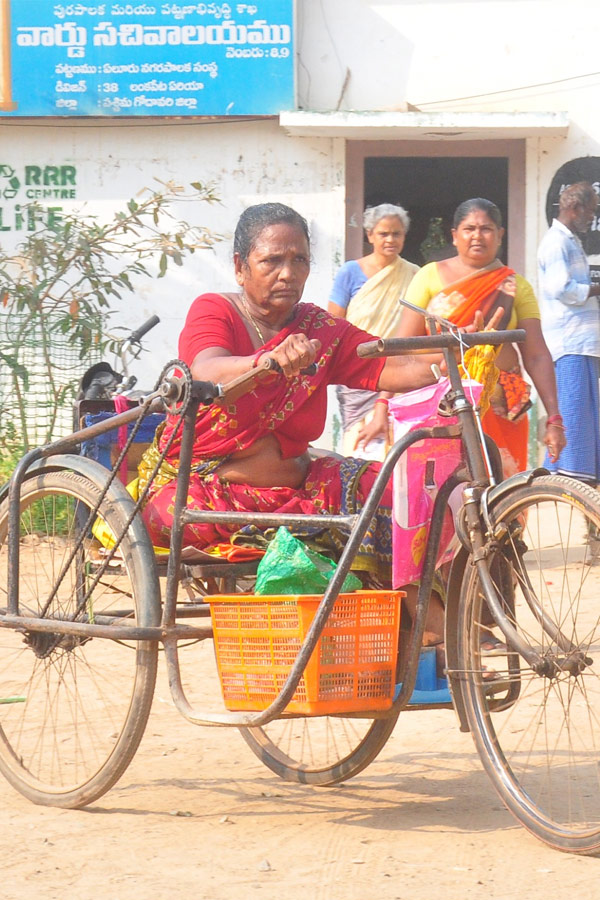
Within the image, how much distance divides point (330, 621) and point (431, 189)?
8.35 m

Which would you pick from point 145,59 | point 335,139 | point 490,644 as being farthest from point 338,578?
point 145,59

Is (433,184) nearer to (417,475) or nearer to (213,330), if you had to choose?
(213,330)

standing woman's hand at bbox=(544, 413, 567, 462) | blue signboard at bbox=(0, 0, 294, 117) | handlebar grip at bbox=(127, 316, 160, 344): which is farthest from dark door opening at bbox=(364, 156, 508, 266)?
handlebar grip at bbox=(127, 316, 160, 344)

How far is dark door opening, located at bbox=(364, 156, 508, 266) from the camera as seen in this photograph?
412 inches

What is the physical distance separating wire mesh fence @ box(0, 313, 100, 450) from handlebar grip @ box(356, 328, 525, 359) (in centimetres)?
492

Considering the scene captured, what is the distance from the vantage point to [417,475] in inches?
124

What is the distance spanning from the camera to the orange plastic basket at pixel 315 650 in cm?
302

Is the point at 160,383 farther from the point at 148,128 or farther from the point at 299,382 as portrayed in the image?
the point at 148,128

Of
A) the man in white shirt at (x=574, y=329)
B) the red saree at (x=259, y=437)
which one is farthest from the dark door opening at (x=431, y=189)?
the red saree at (x=259, y=437)

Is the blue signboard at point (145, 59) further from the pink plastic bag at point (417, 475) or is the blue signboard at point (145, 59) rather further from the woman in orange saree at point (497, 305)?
the pink plastic bag at point (417, 475)

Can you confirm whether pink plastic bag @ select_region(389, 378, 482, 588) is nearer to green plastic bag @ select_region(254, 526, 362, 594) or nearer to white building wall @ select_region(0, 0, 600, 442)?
green plastic bag @ select_region(254, 526, 362, 594)

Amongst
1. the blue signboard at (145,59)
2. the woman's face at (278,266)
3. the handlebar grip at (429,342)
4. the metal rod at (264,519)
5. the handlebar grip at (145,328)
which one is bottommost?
the metal rod at (264,519)

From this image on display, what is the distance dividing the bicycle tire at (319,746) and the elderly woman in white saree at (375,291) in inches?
145

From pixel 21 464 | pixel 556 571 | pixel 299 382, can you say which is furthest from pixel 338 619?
pixel 556 571
